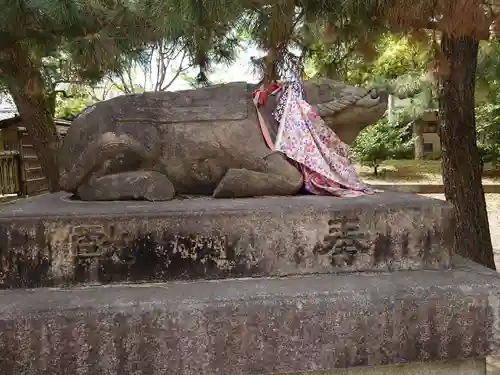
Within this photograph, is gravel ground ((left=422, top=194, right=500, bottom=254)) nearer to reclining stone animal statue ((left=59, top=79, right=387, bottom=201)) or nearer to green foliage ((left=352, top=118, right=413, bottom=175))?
green foliage ((left=352, top=118, right=413, bottom=175))

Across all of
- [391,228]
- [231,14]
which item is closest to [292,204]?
[391,228]

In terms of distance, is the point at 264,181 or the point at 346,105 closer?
the point at 264,181

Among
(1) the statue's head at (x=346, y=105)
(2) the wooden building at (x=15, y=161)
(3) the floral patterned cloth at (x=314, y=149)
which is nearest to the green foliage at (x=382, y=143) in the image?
(2) the wooden building at (x=15, y=161)

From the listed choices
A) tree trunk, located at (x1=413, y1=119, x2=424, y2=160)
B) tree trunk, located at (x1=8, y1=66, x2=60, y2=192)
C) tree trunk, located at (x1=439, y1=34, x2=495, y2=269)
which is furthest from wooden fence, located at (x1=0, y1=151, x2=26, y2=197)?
tree trunk, located at (x1=413, y1=119, x2=424, y2=160)

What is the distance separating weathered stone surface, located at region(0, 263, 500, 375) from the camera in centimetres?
207

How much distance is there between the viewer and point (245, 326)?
215 centimetres

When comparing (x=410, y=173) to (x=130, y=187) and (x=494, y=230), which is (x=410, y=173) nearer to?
(x=494, y=230)

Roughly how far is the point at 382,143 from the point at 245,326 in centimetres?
1156

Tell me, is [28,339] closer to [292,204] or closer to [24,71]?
[292,204]

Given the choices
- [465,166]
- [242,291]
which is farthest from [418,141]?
[242,291]

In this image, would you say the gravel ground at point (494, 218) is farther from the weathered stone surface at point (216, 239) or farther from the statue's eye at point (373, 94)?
the weathered stone surface at point (216, 239)

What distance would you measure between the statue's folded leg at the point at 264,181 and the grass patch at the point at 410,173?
902cm

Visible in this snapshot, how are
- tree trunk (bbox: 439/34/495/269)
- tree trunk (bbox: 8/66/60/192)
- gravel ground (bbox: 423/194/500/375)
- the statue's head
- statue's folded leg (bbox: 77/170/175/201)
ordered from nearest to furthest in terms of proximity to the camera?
1. statue's folded leg (bbox: 77/170/175/201)
2. the statue's head
3. gravel ground (bbox: 423/194/500/375)
4. tree trunk (bbox: 439/34/495/269)
5. tree trunk (bbox: 8/66/60/192)

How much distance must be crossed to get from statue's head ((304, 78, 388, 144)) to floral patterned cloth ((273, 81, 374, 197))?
0.08 m
